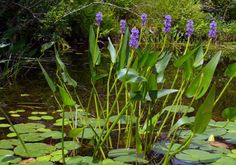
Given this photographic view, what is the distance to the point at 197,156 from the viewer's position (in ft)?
6.50

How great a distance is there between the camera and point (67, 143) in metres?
2.08

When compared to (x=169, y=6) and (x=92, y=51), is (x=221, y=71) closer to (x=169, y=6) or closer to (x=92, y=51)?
(x=92, y=51)

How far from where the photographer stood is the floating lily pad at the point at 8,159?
1.81 meters

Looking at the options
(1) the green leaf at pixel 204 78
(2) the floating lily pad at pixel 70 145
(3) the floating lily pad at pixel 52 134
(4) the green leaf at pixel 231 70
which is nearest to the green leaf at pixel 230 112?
(1) the green leaf at pixel 204 78

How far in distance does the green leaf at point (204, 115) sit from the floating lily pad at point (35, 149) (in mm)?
768

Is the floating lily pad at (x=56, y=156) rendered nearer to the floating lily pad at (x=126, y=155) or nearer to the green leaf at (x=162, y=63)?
the floating lily pad at (x=126, y=155)

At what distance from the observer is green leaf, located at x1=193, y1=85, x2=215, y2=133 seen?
144cm

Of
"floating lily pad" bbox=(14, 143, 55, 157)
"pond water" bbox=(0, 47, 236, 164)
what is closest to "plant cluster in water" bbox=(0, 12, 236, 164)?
"floating lily pad" bbox=(14, 143, 55, 157)

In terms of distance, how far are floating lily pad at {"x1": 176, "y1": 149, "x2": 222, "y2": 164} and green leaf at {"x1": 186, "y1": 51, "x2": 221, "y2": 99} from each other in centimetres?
35

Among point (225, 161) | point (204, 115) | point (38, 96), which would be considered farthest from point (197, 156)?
point (38, 96)

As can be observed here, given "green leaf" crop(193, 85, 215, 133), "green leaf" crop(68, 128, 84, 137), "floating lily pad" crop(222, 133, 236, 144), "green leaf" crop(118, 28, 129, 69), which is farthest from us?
"floating lily pad" crop(222, 133, 236, 144)

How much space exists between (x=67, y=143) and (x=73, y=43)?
215 inches

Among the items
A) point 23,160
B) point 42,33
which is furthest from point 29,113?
point 42,33

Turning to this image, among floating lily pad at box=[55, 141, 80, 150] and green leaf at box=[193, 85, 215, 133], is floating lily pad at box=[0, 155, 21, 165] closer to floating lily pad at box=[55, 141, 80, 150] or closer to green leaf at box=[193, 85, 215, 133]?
floating lily pad at box=[55, 141, 80, 150]
